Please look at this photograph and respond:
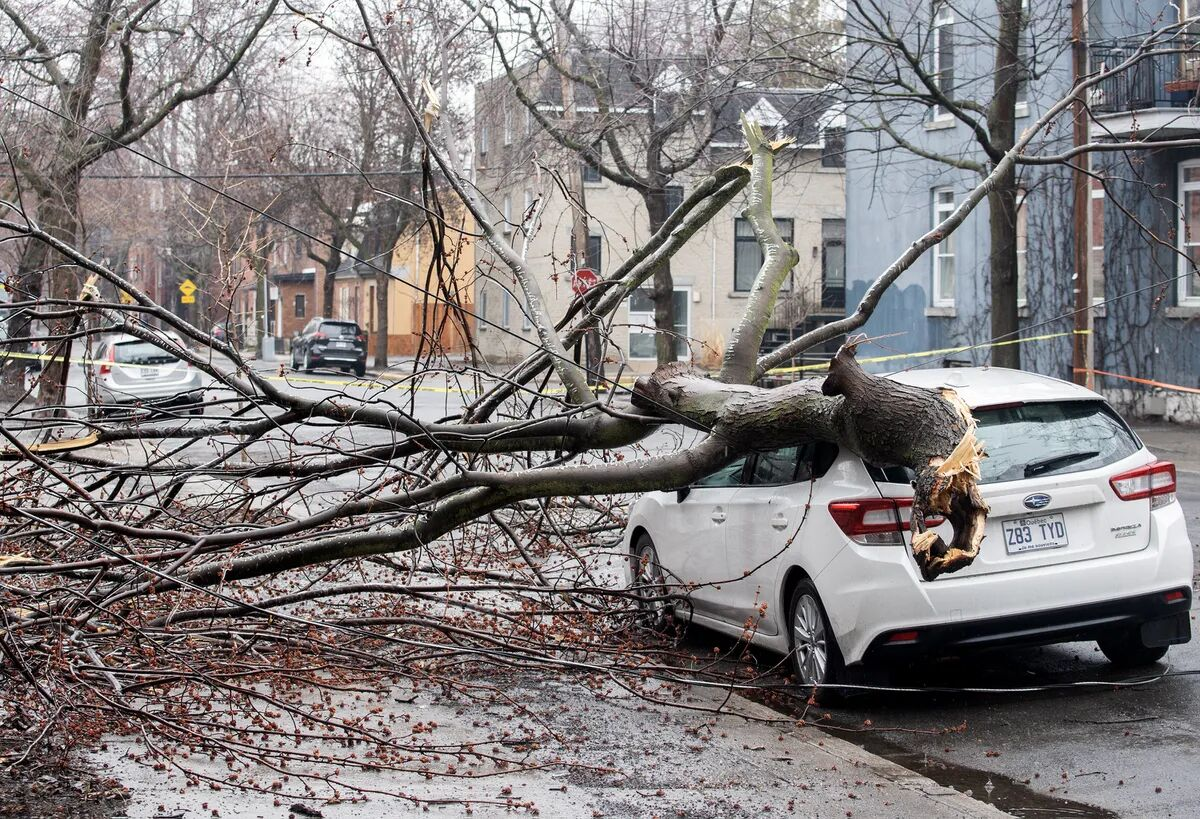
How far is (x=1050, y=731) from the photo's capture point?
6.15 metres

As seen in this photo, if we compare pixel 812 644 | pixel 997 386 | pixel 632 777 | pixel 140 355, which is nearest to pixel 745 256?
pixel 140 355

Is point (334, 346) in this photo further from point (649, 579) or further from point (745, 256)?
point (649, 579)

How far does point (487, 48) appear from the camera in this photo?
23234 millimetres

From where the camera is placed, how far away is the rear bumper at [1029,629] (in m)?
6.27

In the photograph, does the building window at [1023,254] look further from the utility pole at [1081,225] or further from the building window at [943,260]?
the utility pole at [1081,225]

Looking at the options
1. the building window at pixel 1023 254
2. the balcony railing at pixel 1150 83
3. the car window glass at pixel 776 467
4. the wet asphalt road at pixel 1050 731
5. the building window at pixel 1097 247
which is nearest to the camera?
the wet asphalt road at pixel 1050 731

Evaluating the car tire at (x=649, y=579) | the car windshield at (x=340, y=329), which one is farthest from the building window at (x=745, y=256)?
the car tire at (x=649, y=579)

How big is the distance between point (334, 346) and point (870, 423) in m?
37.5

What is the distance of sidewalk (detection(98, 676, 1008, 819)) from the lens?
16.6ft

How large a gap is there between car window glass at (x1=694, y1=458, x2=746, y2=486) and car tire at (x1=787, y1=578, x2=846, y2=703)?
0.99 m

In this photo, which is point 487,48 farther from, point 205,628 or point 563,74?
point 205,628

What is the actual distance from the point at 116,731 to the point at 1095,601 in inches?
173

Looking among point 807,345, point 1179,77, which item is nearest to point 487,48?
point 1179,77

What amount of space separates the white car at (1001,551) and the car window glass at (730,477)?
592 millimetres
